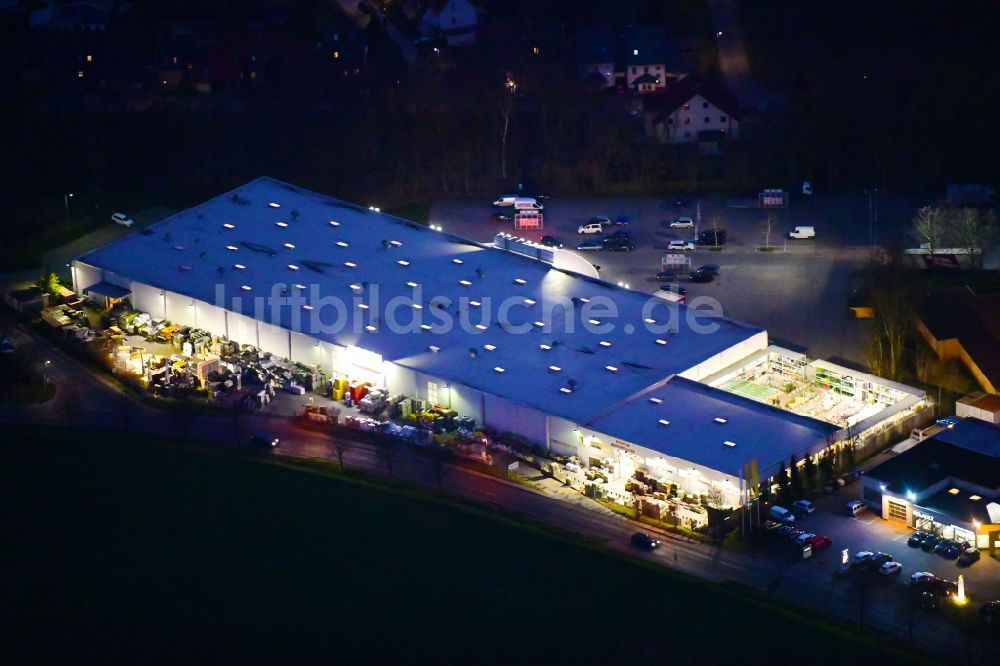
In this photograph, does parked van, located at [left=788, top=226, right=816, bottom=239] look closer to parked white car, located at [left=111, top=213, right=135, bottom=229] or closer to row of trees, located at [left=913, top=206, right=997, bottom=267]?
row of trees, located at [left=913, top=206, right=997, bottom=267]

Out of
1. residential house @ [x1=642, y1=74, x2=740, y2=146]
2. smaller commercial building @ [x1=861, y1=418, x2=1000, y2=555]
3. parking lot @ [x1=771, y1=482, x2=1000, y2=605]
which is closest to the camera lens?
parking lot @ [x1=771, y1=482, x2=1000, y2=605]

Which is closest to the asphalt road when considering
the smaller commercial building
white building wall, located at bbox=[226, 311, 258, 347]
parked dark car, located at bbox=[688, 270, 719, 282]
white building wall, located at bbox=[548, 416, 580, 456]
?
the smaller commercial building

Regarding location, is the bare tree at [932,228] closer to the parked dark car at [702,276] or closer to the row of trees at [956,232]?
the row of trees at [956,232]

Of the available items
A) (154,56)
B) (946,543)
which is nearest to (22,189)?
(154,56)

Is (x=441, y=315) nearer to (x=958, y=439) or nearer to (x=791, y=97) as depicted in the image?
(x=958, y=439)

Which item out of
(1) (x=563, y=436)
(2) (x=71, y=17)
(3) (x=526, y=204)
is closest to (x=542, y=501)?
(1) (x=563, y=436)
